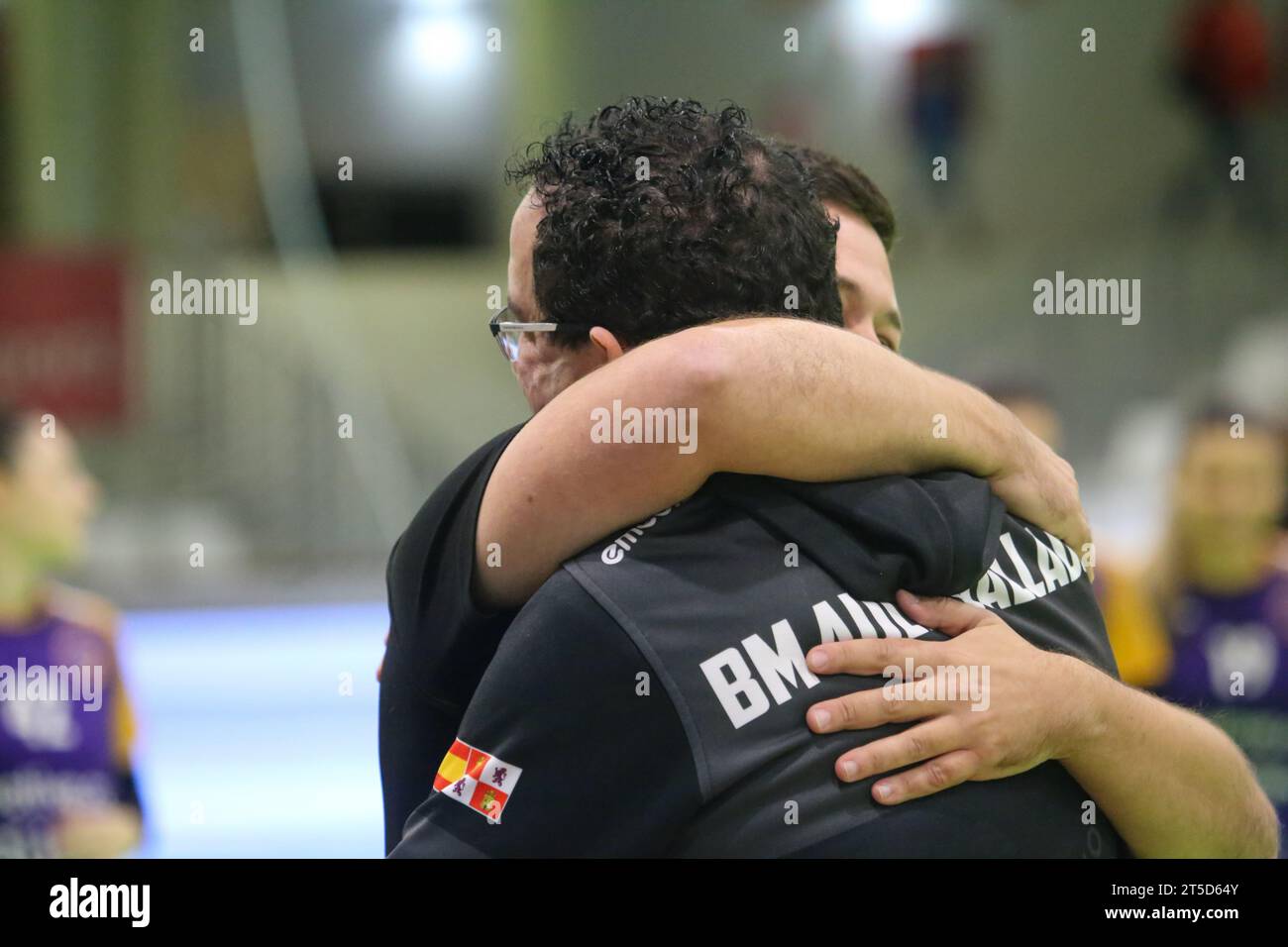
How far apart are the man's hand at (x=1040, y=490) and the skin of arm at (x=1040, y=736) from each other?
0.16m

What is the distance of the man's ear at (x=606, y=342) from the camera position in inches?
52.1

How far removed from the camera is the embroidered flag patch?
115 cm

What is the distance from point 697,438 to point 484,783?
0.34m

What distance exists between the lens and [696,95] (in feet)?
31.3

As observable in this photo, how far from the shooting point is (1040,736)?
4.18ft

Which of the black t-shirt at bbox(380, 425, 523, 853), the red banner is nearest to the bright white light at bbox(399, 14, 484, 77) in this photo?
the red banner

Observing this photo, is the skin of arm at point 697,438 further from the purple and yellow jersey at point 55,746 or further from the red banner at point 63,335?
the red banner at point 63,335

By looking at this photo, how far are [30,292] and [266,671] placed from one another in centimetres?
246

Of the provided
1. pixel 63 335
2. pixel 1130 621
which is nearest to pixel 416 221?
pixel 63 335

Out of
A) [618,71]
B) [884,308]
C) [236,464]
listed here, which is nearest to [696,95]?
[618,71]

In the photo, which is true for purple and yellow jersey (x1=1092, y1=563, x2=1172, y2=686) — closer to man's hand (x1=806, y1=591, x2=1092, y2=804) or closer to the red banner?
man's hand (x1=806, y1=591, x2=1092, y2=804)

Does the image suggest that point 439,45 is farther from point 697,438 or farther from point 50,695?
point 697,438

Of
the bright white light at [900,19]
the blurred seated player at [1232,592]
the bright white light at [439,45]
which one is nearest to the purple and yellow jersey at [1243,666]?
the blurred seated player at [1232,592]

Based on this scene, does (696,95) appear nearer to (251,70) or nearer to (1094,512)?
(251,70)
